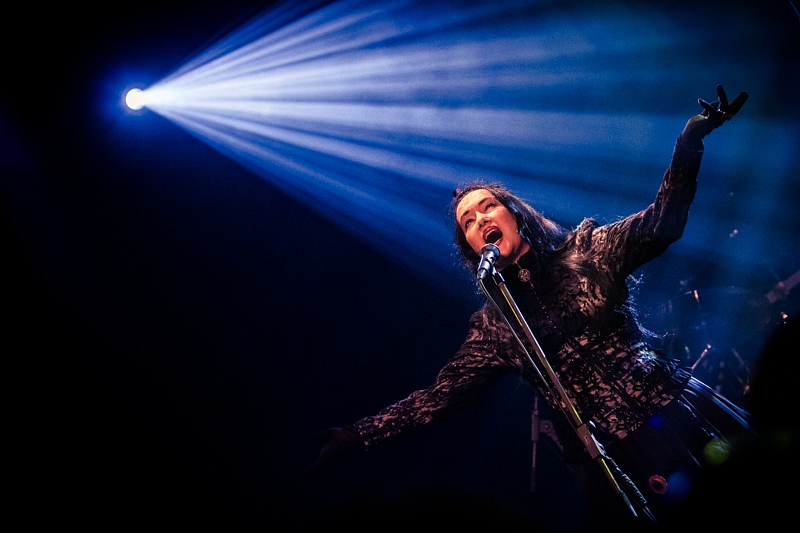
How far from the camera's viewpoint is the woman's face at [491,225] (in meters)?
2.21

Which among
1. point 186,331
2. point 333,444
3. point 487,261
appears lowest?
point 333,444

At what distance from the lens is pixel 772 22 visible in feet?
12.4

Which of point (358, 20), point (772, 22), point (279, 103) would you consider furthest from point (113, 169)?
point (772, 22)

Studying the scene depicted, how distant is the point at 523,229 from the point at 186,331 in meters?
2.57

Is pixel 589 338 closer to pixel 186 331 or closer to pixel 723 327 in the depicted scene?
pixel 186 331

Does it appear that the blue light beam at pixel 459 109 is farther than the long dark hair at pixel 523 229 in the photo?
Yes

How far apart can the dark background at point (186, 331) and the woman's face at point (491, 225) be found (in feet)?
5.59

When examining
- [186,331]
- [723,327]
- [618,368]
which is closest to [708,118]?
[618,368]

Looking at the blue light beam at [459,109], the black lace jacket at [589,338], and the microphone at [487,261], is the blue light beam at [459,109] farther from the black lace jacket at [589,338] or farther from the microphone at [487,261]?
the microphone at [487,261]

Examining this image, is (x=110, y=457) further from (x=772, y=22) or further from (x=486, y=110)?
(x=772, y=22)

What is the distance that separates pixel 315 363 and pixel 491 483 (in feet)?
5.75

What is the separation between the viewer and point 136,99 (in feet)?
11.0

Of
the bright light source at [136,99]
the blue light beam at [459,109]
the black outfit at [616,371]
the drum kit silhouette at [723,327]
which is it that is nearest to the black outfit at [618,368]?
the black outfit at [616,371]

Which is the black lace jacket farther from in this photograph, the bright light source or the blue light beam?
the bright light source
